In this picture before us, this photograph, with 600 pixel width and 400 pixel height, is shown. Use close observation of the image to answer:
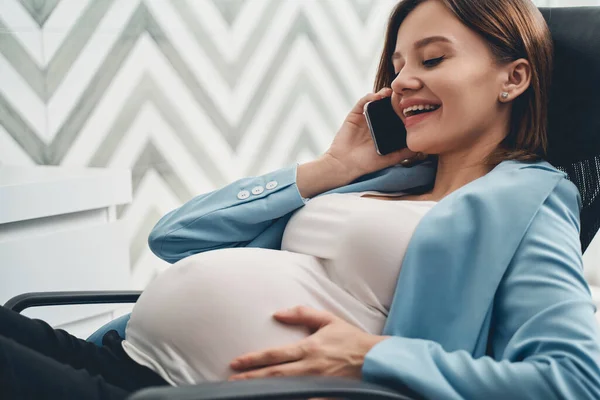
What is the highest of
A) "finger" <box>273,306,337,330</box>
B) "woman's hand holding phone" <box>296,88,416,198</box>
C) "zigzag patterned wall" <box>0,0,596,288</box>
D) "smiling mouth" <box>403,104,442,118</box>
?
"smiling mouth" <box>403,104,442,118</box>

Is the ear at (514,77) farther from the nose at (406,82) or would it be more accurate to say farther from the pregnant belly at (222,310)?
the pregnant belly at (222,310)

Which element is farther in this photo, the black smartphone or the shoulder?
the black smartphone

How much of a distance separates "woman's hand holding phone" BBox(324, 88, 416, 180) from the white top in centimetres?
27

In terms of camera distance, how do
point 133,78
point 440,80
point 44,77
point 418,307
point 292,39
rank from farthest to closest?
point 292,39, point 133,78, point 44,77, point 440,80, point 418,307

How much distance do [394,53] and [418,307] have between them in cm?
57

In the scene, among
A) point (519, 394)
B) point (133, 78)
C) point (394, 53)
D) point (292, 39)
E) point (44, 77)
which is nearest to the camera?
point (519, 394)

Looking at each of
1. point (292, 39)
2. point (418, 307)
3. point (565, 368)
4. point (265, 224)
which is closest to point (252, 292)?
point (418, 307)

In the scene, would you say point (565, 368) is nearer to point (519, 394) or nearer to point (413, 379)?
point (519, 394)

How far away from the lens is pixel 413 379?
3.20 ft

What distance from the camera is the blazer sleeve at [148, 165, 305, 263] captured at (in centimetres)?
150

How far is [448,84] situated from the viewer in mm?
1355

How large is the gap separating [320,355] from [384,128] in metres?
0.66

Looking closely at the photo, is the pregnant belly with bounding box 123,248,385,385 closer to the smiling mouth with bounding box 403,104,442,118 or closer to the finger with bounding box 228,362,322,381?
the finger with bounding box 228,362,322,381

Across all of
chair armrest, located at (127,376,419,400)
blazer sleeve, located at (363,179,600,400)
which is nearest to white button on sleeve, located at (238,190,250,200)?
blazer sleeve, located at (363,179,600,400)
